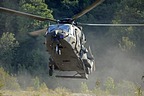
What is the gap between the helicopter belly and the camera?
1272 centimetres

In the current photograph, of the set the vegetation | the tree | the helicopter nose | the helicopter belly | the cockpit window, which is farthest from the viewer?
the tree

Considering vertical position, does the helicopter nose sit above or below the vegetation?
above

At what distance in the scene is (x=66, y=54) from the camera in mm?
13070

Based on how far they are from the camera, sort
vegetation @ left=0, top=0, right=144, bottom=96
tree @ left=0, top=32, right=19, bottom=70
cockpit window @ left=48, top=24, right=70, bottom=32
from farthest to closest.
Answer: tree @ left=0, top=32, right=19, bottom=70 < vegetation @ left=0, top=0, right=144, bottom=96 < cockpit window @ left=48, top=24, right=70, bottom=32

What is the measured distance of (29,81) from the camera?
32.7 metres

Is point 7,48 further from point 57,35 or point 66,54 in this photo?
point 57,35

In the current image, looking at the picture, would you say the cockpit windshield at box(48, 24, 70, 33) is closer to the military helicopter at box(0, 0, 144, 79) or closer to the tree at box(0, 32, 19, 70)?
the military helicopter at box(0, 0, 144, 79)

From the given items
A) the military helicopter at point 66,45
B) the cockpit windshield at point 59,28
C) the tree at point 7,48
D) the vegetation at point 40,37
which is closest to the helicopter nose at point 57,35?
the military helicopter at point 66,45

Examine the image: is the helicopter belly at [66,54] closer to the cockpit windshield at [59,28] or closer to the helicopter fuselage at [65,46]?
the helicopter fuselage at [65,46]

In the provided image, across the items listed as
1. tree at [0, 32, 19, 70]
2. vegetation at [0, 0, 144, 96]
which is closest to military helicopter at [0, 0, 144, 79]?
vegetation at [0, 0, 144, 96]

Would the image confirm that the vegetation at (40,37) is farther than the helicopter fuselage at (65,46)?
Yes

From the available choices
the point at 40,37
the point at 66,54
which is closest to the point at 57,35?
the point at 66,54

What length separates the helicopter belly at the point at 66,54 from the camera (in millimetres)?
12718

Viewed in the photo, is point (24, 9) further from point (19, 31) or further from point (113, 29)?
point (113, 29)
